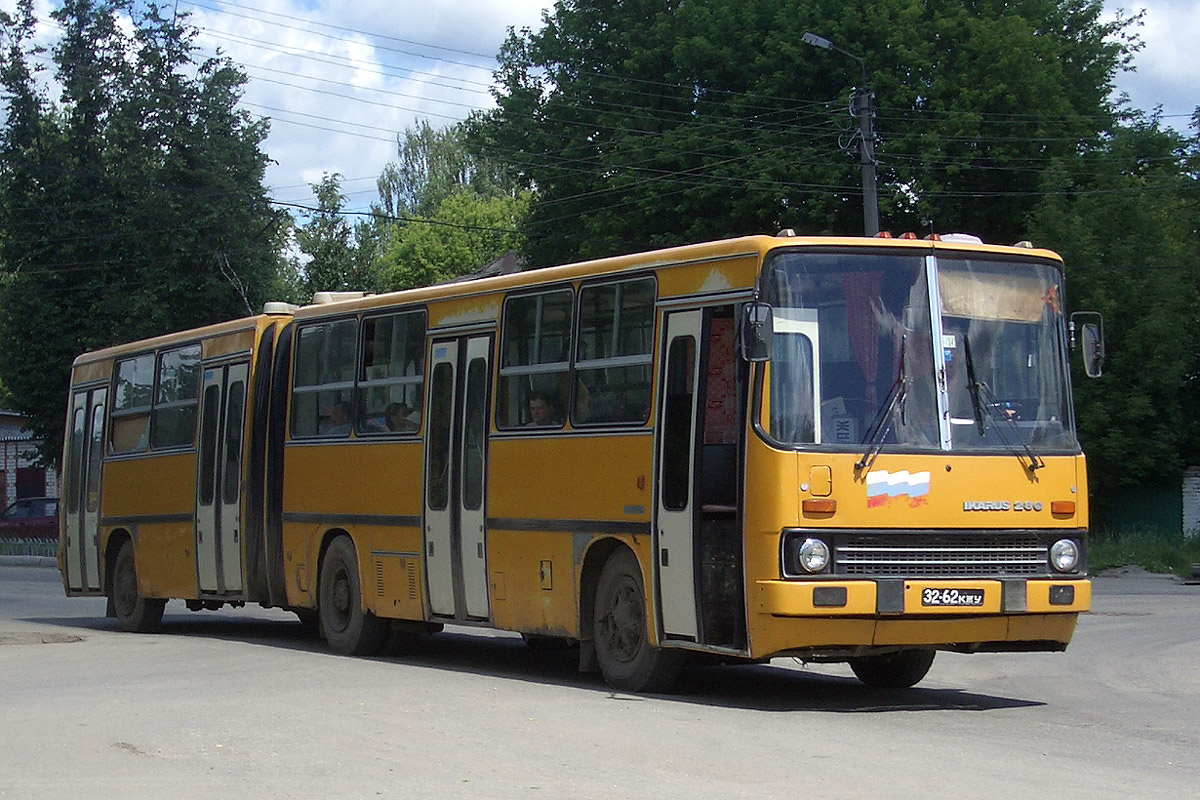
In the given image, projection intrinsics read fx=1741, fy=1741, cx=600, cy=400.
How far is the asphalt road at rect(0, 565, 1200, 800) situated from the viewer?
27.4ft

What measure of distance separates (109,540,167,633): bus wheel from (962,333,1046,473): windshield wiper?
11604 millimetres

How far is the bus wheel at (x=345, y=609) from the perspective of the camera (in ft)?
52.9

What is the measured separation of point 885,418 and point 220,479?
9.29 metres

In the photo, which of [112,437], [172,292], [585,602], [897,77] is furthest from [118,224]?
[585,602]

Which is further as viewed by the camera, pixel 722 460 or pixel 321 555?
pixel 321 555

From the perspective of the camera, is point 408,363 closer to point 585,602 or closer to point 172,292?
point 585,602

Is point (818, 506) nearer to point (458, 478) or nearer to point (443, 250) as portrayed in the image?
point (458, 478)

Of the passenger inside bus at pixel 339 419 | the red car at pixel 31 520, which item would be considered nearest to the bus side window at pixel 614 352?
the passenger inside bus at pixel 339 419

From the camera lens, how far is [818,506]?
431 inches

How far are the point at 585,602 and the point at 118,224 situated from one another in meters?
36.7

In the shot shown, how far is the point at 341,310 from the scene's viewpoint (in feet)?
55.1

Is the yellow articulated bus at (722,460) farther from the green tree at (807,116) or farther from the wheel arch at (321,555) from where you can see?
the green tree at (807,116)

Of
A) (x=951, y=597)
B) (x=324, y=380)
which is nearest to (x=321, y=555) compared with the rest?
(x=324, y=380)

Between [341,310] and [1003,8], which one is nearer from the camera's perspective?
[341,310]
